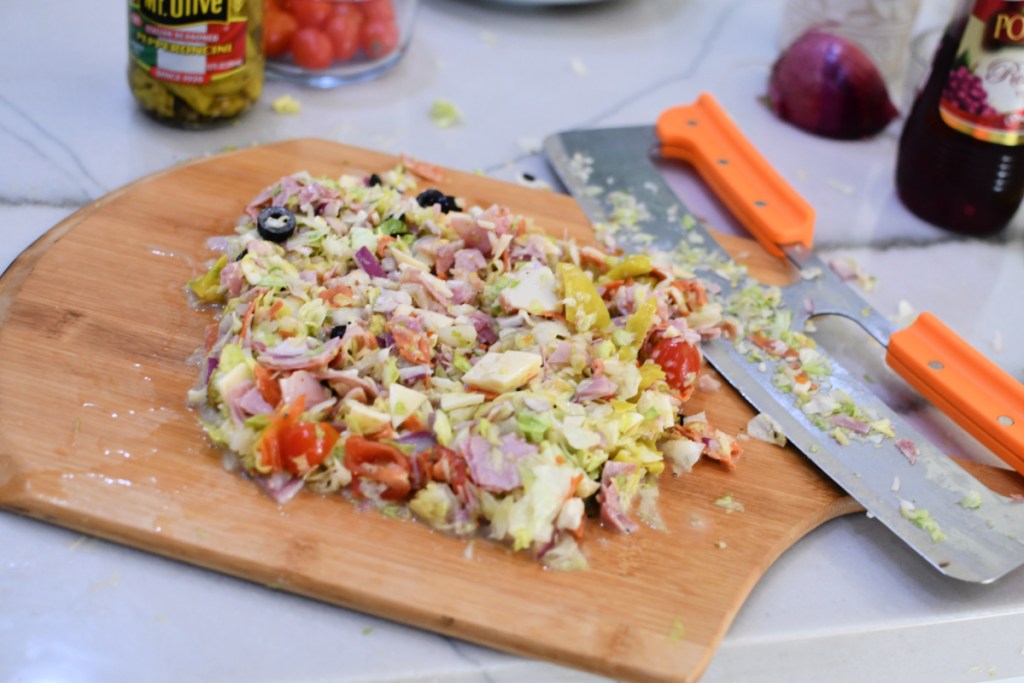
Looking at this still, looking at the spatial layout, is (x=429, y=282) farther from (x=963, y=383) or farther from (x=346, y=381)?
(x=963, y=383)

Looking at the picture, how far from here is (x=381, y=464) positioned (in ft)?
3.18

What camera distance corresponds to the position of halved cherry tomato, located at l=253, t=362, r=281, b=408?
0.99 meters

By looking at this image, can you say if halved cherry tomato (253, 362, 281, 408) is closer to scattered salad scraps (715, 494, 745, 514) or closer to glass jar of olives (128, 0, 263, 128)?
scattered salad scraps (715, 494, 745, 514)

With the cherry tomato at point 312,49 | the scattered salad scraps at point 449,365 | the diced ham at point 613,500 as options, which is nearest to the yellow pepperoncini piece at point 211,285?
the scattered salad scraps at point 449,365

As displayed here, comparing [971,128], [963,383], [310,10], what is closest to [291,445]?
[963,383]

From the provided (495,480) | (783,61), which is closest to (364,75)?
(783,61)

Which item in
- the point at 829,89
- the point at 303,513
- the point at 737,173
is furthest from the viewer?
the point at 829,89

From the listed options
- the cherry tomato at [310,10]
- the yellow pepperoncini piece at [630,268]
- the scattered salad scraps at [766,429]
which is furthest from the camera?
the cherry tomato at [310,10]

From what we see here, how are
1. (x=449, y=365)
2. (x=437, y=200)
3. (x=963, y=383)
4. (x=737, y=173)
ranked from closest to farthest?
(x=449, y=365)
(x=963, y=383)
(x=437, y=200)
(x=737, y=173)

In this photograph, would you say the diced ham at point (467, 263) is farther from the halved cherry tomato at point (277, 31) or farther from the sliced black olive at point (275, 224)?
A: the halved cherry tomato at point (277, 31)

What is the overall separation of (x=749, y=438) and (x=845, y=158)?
0.78 metres

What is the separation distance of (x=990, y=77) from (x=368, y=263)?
82 centimetres

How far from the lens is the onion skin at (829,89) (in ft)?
5.49

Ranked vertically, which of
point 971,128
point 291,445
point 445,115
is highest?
point 971,128
